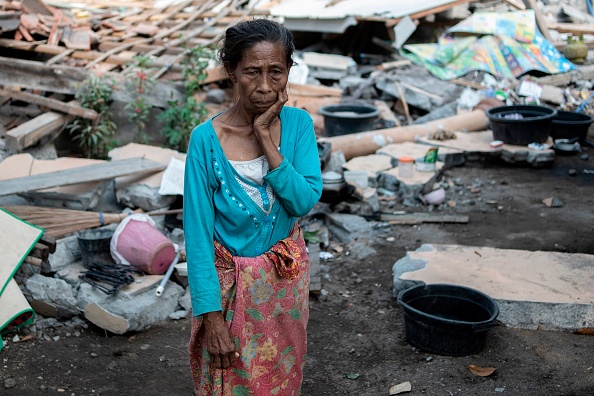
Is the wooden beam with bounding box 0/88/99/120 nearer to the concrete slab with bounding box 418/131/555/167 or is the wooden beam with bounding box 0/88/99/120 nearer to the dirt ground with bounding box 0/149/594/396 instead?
the dirt ground with bounding box 0/149/594/396

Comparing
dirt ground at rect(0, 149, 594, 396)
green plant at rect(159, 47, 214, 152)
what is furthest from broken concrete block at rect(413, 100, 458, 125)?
dirt ground at rect(0, 149, 594, 396)

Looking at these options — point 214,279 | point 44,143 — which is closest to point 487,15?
point 44,143

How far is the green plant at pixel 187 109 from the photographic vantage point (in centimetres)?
805

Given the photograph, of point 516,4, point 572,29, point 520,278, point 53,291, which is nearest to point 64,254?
point 53,291

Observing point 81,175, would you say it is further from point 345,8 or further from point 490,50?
point 490,50

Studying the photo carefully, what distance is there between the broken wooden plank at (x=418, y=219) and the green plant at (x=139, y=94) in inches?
133

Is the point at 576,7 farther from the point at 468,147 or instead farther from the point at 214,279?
the point at 214,279

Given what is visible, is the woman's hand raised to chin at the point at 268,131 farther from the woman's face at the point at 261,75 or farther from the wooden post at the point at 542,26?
the wooden post at the point at 542,26

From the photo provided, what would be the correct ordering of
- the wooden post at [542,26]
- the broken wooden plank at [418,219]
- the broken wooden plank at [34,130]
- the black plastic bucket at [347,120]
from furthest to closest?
the wooden post at [542,26], the black plastic bucket at [347,120], the broken wooden plank at [34,130], the broken wooden plank at [418,219]

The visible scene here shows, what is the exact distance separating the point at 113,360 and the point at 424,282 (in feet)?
7.31

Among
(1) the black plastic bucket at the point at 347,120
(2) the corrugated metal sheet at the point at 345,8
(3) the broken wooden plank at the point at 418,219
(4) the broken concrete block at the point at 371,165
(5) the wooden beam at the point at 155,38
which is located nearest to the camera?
(3) the broken wooden plank at the point at 418,219

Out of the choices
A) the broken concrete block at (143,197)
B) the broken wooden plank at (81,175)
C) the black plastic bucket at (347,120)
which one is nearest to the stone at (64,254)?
the broken wooden plank at (81,175)

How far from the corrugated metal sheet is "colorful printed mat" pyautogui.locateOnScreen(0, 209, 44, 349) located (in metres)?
7.80

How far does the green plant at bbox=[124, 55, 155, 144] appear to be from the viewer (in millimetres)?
8031
